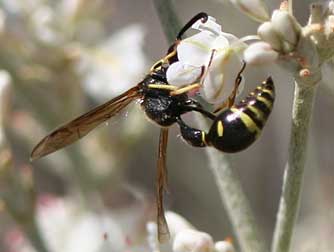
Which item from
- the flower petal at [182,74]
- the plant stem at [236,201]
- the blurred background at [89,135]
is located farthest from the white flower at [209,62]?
the blurred background at [89,135]

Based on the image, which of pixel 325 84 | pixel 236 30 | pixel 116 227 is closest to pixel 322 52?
pixel 325 84

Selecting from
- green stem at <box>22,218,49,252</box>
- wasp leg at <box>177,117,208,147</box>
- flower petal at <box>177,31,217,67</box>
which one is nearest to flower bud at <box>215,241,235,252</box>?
wasp leg at <box>177,117,208,147</box>

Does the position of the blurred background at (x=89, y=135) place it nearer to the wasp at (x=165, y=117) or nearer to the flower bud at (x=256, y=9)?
the wasp at (x=165, y=117)

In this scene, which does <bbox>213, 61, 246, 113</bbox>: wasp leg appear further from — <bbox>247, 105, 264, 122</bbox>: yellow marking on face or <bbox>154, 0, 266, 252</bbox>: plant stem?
<bbox>154, 0, 266, 252</bbox>: plant stem

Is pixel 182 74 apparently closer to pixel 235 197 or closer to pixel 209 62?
pixel 209 62

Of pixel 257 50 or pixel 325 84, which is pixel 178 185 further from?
pixel 257 50

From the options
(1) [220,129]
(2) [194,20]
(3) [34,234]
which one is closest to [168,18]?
(2) [194,20]

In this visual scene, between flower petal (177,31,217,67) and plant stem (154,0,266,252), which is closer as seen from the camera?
flower petal (177,31,217,67)

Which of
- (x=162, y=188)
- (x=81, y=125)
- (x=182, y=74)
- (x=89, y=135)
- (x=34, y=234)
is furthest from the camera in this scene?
(x=89, y=135)
